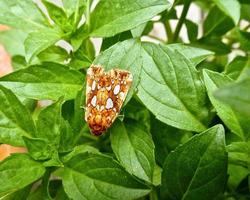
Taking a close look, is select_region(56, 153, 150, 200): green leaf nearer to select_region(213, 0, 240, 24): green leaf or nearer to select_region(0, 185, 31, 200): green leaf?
select_region(0, 185, 31, 200): green leaf

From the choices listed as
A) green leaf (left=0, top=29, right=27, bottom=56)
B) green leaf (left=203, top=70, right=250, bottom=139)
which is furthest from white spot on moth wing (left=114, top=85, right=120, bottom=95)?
green leaf (left=0, top=29, right=27, bottom=56)

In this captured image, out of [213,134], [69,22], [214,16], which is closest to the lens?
[213,134]

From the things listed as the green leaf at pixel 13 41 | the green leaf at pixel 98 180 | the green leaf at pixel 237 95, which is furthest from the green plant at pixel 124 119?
the green leaf at pixel 13 41

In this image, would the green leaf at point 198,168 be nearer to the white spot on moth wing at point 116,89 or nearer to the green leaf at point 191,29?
the white spot on moth wing at point 116,89

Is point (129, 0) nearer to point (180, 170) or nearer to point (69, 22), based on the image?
point (69, 22)

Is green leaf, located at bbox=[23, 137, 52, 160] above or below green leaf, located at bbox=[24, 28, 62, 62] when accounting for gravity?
below

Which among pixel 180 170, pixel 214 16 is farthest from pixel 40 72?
pixel 214 16
